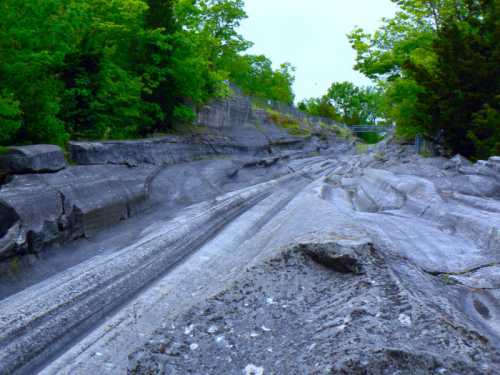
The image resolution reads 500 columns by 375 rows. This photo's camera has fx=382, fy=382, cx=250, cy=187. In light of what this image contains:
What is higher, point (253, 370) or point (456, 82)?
point (456, 82)

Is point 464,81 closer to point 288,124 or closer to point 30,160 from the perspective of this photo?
point 30,160

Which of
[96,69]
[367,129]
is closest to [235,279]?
[96,69]

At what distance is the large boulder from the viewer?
677cm

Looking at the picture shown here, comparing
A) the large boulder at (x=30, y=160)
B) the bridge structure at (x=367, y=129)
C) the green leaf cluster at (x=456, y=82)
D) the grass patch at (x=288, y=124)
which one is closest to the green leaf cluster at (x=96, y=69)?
the large boulder at (x=30, y=160)

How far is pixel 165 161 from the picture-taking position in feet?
47.0

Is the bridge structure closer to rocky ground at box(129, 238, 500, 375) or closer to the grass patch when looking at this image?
the grass patch

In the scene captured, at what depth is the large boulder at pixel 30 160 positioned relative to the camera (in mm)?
6773

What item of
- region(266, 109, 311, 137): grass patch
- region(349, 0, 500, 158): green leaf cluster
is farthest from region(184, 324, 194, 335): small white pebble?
region(266, 109, 311, 137): grass patch

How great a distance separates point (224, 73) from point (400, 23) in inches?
430

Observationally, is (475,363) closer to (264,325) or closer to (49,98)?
(264,325)

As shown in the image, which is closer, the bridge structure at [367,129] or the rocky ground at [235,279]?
the rocky ground at [235,279]

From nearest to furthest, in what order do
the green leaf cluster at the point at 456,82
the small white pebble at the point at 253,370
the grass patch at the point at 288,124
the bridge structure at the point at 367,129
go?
1. the small white pebble at the point at 253,370
2. the green leaf cluster at the point at 456,82
3. the grass patch at the point at 288,124
4. the bridge structure at the point at 367,129

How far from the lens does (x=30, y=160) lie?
689 cm

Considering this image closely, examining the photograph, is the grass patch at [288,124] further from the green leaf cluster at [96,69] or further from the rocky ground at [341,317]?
the rocky ground at [341,317]
